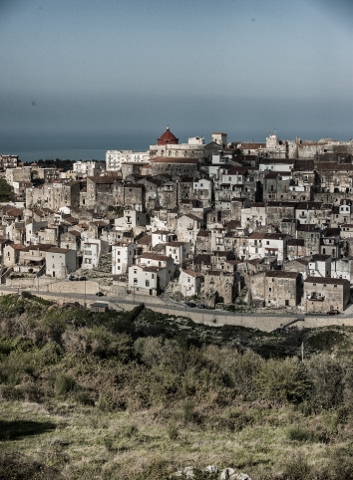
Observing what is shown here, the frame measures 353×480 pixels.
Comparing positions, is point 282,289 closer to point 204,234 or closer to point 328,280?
point 328,280

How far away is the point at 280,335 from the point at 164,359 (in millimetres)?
6165

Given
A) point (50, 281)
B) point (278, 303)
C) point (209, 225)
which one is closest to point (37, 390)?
point (278, 303)

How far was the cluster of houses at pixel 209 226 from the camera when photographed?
51.1ft

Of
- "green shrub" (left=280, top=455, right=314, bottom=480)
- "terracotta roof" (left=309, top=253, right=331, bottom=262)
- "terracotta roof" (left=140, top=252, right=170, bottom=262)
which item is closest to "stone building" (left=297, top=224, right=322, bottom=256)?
"terracotta roof" (left=309, top=253, right=331, bottom=262)

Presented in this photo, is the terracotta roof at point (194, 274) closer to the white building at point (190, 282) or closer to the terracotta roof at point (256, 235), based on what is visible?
the white building at point (190, 282)

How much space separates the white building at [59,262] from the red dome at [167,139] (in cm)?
1202

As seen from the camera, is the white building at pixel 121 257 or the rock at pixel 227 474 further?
the white building at pixel 121 257

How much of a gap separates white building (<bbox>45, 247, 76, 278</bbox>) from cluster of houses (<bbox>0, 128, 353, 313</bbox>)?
3 centimetres

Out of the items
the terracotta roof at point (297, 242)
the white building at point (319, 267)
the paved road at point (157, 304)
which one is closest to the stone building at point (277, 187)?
the terracotta roof at point (297, 242)

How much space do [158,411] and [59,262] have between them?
12616 millimetres

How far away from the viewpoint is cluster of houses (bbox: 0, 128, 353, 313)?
51.1 feet

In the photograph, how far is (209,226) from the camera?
1920 centimetres

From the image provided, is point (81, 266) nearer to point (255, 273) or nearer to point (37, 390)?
point (255, 273)

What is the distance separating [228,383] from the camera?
23.0 ft
